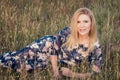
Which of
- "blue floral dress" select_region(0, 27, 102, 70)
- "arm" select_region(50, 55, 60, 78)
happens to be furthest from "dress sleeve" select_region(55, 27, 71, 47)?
"arm" select_region(50, 55, 60, 78)

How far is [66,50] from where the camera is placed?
144 inches

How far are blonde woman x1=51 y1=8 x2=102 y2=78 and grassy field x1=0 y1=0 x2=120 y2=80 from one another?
11cm

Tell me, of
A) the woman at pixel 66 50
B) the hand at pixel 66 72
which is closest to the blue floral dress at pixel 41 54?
the woman at pixel 66 50

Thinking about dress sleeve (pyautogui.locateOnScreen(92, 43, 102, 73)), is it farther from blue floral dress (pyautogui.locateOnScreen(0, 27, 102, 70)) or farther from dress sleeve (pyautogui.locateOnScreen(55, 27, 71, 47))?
dress sleeve (pyautogui.locateOnScreen(55, 27, 71, 47))

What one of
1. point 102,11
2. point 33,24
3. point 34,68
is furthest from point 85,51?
point 102,11

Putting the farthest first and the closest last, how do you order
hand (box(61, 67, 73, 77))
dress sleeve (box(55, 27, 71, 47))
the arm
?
1. dress sleeve (box(55, 27, 71, 47))
2. the arm
3. hand (box(61, 67, 73, 77))

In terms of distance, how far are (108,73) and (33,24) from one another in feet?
4.31

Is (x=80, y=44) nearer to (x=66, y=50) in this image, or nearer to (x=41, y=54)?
(x=66, y=50)

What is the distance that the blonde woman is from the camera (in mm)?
3523

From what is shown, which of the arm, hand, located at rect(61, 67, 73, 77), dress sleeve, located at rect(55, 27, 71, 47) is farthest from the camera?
dress sleeve, located at rect(55, 27, 71, 47)

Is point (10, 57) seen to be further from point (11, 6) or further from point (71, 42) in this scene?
point (11, 6)

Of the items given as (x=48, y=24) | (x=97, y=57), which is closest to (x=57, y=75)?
(x=97, y=57)

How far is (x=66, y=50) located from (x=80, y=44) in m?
0.15

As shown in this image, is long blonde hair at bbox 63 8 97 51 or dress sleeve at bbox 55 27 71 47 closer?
long blonde hair at bbox 63 8 97 51
